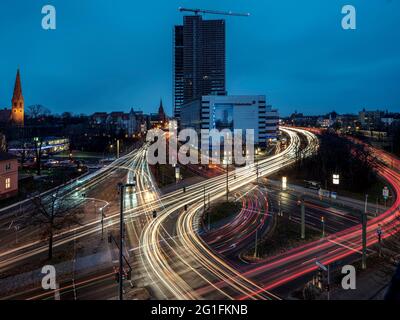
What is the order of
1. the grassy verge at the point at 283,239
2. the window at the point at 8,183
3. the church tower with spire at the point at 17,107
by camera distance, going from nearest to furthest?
the grassy verge at the point at 283,239 → the window at the point at 8,183 → the church tower with spire at the point at 17,107

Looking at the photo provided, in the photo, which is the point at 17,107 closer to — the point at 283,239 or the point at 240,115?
the point at 240,115

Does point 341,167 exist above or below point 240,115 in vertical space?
below

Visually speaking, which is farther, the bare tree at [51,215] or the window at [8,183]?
the window at [8,183]

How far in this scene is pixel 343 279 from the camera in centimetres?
1509

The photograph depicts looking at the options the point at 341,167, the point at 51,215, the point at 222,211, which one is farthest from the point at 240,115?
the point at 51,215

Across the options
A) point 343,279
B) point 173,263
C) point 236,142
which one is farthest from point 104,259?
point 236,142

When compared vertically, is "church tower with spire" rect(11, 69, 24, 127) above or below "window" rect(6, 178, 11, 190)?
above

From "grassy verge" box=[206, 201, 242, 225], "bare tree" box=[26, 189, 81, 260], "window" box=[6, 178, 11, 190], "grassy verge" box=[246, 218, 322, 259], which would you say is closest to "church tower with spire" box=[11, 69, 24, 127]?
"window" box=[6, 178, 11, 190]

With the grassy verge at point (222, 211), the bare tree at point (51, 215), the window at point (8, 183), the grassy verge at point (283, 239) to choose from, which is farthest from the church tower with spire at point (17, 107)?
the grassy verge at point (283, 239)

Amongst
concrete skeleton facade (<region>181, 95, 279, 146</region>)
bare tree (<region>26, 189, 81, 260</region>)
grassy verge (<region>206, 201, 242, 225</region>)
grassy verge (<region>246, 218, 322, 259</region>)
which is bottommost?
grassy verge (<region>246, 218, 322, 259</region>)

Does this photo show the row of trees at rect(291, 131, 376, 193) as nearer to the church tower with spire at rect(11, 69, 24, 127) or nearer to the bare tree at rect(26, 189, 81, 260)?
Answer: the bare tree at rect(26, 189, 81, 260)

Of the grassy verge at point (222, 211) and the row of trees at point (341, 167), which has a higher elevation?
the row of trees at point (341, 167)

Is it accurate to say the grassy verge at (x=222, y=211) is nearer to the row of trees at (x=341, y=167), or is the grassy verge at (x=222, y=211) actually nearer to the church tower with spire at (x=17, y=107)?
the row of trees at (x=341, y=167)
